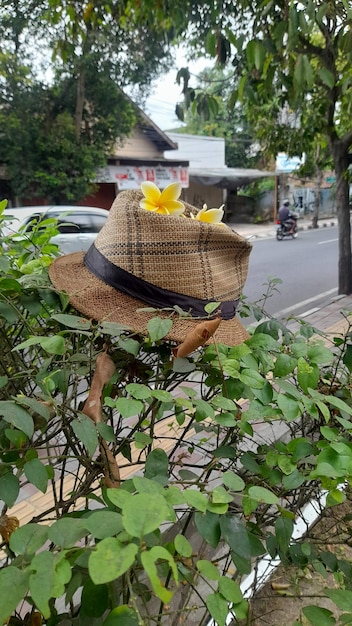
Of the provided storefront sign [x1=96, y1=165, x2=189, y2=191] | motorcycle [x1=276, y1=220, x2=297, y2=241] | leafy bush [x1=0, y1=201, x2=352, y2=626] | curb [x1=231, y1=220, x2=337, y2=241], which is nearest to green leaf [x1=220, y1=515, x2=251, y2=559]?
leafy bush [x1=0, y1=201, x2=352, y2=626]

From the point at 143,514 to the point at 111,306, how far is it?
49 cm

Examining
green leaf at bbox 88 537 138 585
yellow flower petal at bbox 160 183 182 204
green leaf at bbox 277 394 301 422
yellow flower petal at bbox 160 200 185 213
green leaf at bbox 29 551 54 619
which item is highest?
yellow flower petal at bbox 160 183 182 204

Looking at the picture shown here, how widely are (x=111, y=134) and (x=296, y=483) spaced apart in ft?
38.7

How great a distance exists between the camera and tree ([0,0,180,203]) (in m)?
9.21

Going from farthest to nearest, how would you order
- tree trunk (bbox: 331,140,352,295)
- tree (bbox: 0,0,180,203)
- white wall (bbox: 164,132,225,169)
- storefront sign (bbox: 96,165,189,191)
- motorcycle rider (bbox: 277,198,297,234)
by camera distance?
white wall (bbox: 164,132,225,169)
motorcycle rider (bbox: 277,198,297,234)
storefront sign (bbox: 96,165,189,191)
tree (bbox: 0,0,180,203)
tree trunk (bbox: 331,140,352,295)

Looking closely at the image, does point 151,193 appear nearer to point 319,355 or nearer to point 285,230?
point 319,355

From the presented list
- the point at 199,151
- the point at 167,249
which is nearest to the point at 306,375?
the point at 167,249

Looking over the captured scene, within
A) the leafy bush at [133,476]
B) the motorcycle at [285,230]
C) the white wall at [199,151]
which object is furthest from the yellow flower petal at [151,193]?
the white wall at [199,151]

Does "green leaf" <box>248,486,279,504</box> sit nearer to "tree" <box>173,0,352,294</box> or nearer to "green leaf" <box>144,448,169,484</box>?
"green leaf" <box>144,448,169,484</box>

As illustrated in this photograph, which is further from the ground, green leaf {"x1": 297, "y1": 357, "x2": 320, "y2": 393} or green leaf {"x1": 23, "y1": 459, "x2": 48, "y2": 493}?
green leaf {"x1": 297, "y1": 357, "x2": 320, "y2": 393}

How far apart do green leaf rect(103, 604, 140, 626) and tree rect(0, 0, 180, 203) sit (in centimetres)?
1008

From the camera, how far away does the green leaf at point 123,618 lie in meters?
0.49

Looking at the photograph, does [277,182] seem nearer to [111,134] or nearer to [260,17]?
[111,134]

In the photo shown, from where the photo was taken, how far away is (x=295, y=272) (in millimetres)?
9195
